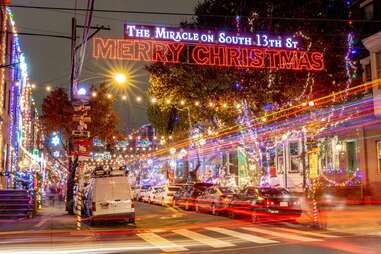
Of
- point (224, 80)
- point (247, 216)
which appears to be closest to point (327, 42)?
point (224, 80)

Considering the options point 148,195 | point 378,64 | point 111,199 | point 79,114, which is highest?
point 378,64

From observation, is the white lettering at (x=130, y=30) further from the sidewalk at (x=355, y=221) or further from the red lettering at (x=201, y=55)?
the sidewalk at (x=355, y=221)

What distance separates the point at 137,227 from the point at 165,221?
253cm

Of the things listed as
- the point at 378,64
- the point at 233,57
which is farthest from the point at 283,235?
the point at 378,64

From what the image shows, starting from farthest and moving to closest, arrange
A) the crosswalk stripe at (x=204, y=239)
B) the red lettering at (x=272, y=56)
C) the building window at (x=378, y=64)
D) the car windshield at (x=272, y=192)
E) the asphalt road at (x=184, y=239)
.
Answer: the building window at (x=378, y=64), the car windshield at (x=272, y=192), the red lettering at (x=272, y=56), the crosswalk stripe at (x=204, y=239), the asphalt road at (x=184, y=239)

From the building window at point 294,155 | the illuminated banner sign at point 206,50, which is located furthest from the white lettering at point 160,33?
the building window at point 294,155

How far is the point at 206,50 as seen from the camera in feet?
62.7

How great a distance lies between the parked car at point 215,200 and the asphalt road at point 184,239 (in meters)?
3.12

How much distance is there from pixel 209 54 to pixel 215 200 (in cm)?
938

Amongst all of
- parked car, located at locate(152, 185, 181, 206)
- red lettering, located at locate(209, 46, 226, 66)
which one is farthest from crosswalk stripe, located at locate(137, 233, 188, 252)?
parked car, located at locate(152, 185, 181, 206)

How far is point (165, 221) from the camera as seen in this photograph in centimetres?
2292

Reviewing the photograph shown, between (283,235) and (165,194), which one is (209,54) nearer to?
(283,235)

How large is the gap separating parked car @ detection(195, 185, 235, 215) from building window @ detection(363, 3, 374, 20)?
41.3 feet

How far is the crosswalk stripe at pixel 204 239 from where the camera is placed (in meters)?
13.9
